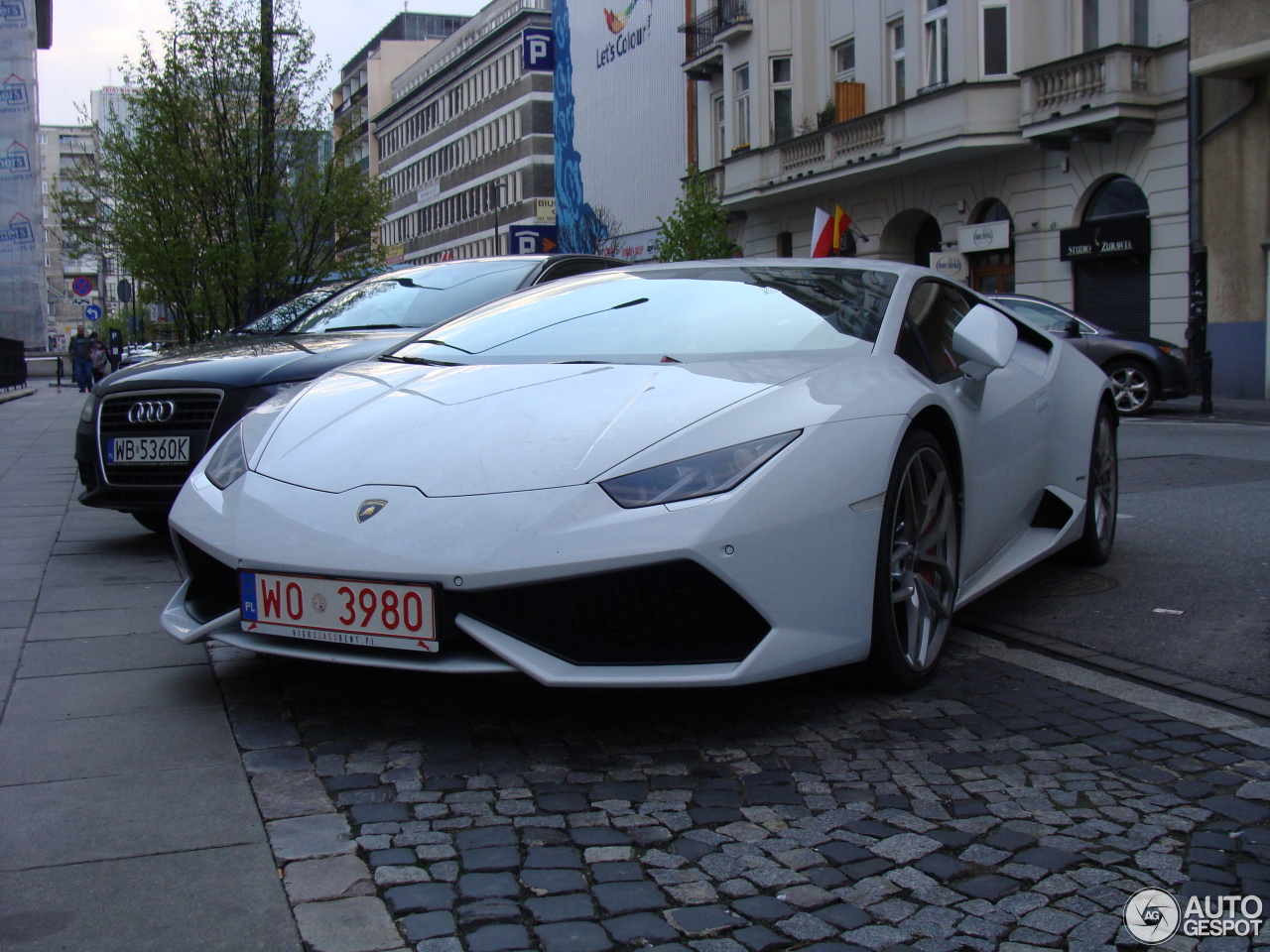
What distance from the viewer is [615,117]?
47.6 meters

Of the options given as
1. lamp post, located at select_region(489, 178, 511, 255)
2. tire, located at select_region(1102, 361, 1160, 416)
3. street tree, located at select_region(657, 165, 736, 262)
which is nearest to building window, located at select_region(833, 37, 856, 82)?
street tree, located at select_region(657, 165, 736, 262)

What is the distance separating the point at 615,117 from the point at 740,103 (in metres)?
15.1

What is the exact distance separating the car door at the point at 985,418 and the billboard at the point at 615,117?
116 feet

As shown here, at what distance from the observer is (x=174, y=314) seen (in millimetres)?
15852

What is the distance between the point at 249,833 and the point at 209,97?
44.7 ft

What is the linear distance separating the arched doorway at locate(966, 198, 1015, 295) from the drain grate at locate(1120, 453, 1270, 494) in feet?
49.5

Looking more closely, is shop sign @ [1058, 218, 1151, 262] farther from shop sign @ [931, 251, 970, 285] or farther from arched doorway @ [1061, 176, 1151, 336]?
shop sign @ [931, 251, 970, 285]

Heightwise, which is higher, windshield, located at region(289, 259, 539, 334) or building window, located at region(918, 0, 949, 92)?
building window, located at region(918, 0, 949, 92)

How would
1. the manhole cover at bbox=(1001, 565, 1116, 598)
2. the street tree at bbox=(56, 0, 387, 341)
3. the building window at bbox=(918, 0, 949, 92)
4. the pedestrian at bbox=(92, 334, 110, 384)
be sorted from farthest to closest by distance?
the pedestrian at bbox=(92, 334, 110, 384)
the building window at bbox=(918, 0, 949, 92)
the street tree at bbox=(56, 0, 387, 341)
the manhole cover at bbox=(1001, 565, 1116, 598)

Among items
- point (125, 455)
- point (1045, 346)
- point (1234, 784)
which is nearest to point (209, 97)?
point (125, 455)

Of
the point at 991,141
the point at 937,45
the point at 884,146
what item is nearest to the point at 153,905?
the point at 991,141

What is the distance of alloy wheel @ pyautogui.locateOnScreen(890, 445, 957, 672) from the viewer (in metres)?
3.52

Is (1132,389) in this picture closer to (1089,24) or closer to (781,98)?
(1089,24)

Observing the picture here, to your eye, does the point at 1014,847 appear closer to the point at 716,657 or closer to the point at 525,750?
the point at 716,657
